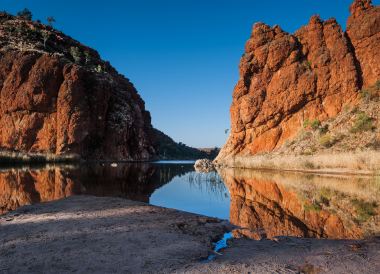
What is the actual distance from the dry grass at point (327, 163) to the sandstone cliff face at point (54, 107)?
130 feet

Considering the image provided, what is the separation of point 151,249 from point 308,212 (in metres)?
8.25

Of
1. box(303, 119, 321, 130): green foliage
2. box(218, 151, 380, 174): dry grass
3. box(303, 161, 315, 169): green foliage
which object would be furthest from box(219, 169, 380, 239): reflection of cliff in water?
box(303, 119, 321, 130): green foliage

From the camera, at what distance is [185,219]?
1169 cm

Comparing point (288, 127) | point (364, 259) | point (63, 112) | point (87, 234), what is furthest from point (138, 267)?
point (63, 112)

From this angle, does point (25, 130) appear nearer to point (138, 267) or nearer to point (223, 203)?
point (223, 203)

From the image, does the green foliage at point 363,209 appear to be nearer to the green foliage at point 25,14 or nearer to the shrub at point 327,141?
the shrub at point 327,141

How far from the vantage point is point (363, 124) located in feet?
135

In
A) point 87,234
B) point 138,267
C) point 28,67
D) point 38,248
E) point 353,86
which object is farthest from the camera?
point 28,67

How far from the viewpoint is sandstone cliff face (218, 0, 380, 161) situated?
52094 millimetres

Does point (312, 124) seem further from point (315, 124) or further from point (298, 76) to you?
point (298, 76)

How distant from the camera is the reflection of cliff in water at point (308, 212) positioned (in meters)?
10.5

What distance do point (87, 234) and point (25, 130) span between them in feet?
224

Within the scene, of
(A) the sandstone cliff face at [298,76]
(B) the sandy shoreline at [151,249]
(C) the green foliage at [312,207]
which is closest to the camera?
(B) the sandy shoreline at [151,249]

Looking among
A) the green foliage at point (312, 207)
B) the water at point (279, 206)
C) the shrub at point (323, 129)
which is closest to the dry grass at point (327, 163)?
the water at point (279, 206)
